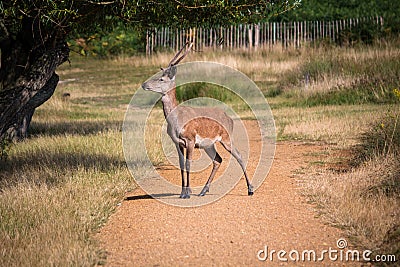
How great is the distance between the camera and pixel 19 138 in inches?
551

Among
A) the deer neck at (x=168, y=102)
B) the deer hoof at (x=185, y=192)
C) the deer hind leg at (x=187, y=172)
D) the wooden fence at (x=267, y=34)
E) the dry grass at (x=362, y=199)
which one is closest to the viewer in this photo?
the dry grass at (x=362, y=199)

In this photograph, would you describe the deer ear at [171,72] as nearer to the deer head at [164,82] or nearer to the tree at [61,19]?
the deer head at [164,82]

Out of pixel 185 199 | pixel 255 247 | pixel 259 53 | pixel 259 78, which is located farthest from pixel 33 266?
pixel 259 53

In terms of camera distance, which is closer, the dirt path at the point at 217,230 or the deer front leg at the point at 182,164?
the dirt path at the point at 217,230

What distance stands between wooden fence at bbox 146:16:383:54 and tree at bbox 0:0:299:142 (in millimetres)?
22028

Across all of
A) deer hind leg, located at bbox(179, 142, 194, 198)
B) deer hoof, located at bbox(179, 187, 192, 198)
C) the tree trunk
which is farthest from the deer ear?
the tree trunk

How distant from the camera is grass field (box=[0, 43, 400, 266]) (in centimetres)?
688

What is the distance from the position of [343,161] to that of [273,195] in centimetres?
239

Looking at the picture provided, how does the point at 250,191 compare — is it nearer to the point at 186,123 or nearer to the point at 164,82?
the point at 186,123

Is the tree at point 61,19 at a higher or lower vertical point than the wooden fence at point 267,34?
higher

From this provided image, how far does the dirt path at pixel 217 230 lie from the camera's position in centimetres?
639

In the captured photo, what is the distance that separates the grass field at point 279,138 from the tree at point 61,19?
124 centimetres

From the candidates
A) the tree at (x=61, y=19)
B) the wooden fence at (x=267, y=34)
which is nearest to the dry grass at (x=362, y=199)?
the tree at (x=61, y=19)

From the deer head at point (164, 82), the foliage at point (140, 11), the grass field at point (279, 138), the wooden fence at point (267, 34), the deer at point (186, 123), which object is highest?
the foliage at point (140, 11)
